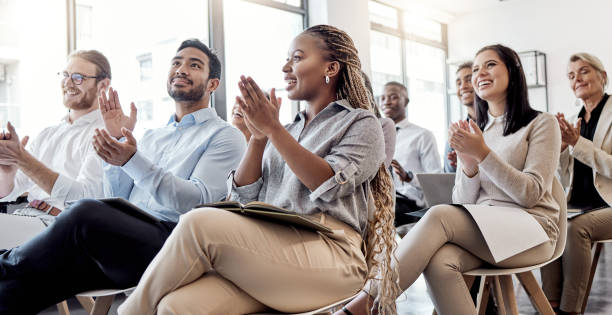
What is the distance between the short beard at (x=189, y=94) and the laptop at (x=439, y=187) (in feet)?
3.63

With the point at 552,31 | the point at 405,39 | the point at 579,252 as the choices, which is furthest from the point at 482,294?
the point at 552,31

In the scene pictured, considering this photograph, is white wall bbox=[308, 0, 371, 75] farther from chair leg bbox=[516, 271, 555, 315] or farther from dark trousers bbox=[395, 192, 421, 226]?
chair leg bbox=[516, 271, 555, 315]

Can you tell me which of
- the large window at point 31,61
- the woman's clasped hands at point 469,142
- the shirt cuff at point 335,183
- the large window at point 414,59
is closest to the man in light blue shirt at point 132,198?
the shirt cuff at point 335,183

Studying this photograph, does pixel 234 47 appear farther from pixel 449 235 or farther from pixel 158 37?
pixel 449 235

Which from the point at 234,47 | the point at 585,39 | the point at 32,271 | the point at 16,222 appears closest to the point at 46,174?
the point at 16,222

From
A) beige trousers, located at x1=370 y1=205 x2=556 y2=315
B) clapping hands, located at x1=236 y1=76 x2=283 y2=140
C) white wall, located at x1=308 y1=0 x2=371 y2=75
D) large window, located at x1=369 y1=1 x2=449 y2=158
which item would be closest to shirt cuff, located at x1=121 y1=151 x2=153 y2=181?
clapping hands, located at x1=236 y1=76 x2=283 y2=140

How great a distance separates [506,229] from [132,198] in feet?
4.56

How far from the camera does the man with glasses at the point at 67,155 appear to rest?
2.11 metres

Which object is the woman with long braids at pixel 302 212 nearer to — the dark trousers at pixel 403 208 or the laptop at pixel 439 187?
the laptop at pixel 439 187

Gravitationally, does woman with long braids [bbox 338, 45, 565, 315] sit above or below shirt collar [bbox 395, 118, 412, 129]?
below

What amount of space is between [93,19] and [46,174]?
7.95 ft

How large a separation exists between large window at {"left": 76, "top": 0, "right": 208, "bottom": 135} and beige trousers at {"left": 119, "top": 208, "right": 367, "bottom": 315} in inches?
127

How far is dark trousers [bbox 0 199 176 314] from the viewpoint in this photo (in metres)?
1.46

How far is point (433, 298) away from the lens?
1.84 meters
